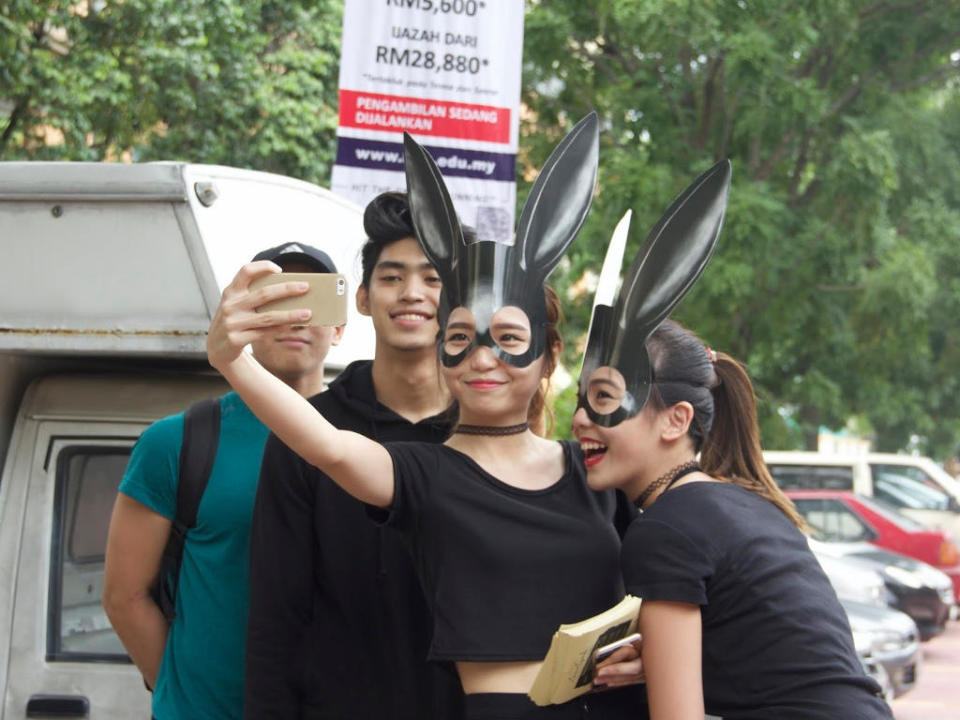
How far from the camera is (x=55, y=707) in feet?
13.9

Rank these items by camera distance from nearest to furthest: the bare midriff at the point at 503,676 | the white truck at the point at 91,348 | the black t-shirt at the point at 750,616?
the black t-shirt at the point at 750,616
the bare midriff at the point at 503,676
the white truck at the point at 91,348

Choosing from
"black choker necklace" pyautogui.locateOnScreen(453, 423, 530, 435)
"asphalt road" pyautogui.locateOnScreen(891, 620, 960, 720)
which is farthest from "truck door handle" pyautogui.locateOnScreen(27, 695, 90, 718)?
"asphalt road" pyautogui.locateOnScreen(891, 620, 960, 720)

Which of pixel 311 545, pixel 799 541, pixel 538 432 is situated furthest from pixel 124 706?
pixel 799 541

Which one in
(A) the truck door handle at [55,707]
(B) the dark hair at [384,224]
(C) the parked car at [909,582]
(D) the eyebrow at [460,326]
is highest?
(B) the dark hair at [384,224]

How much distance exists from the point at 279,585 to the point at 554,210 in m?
1.06

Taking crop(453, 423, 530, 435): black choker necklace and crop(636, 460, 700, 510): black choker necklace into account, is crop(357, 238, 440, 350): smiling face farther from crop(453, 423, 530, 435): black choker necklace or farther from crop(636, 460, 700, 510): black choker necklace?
crop(636, 460, 700, 510): black choker necklace

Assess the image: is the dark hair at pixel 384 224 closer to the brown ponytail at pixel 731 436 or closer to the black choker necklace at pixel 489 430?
the black choker necklace at pixel 489 430

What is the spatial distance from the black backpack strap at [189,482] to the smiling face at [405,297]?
53cm

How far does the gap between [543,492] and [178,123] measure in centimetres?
1274

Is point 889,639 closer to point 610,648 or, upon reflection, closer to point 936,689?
point 936,689

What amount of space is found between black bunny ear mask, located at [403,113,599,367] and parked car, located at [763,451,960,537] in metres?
15.1

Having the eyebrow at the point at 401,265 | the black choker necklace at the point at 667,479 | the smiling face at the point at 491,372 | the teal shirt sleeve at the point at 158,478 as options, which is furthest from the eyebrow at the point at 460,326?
the teal shirt sleeve at the point at 158,478

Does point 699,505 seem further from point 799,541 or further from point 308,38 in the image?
point 308,38

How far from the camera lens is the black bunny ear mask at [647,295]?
2.90m
